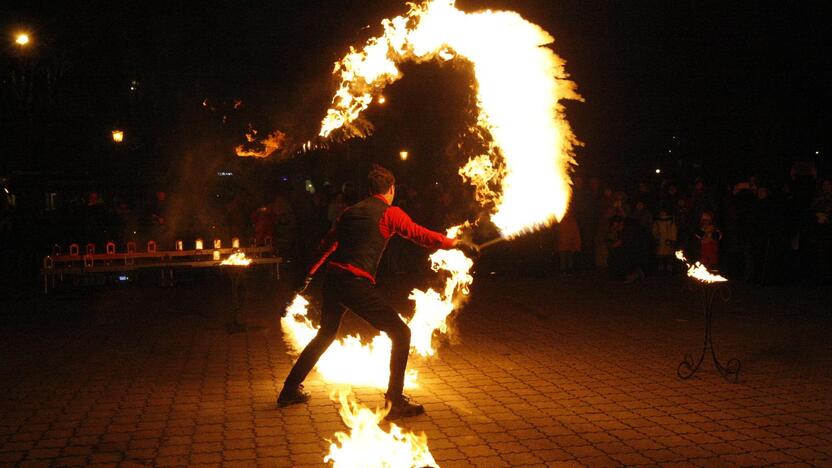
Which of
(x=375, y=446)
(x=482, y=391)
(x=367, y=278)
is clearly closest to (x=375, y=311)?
(x=367, y=278)

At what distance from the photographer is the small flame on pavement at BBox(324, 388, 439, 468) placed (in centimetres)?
483

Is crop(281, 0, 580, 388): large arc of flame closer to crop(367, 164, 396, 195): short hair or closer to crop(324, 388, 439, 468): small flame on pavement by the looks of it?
crop(367, 164, 396, 195): short hair

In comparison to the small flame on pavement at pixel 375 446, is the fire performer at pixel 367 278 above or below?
above

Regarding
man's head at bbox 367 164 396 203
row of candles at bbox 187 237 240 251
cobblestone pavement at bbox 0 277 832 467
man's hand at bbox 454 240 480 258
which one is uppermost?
man's head at bbox 367 164 396 203

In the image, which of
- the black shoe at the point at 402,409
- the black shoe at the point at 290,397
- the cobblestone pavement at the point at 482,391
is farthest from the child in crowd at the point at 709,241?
the black shoe at the point at 290,397

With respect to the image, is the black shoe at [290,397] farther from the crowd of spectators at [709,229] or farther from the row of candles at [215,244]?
the row of candles at [215,244]

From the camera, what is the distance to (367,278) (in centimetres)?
620

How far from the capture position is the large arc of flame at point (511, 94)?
8102 millimetres

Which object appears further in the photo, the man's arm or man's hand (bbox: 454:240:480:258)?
man's hand (bbox: 454:240:480:258)

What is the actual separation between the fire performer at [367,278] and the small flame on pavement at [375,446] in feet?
1.40

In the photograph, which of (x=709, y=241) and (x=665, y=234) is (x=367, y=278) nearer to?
(x=709, y=241)

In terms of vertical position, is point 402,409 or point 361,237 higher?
point 361,237

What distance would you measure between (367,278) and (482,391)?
156 centimetres

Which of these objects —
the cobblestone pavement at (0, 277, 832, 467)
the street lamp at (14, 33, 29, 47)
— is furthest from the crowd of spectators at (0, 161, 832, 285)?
the street lamp at (14, 33, 29, 47)
